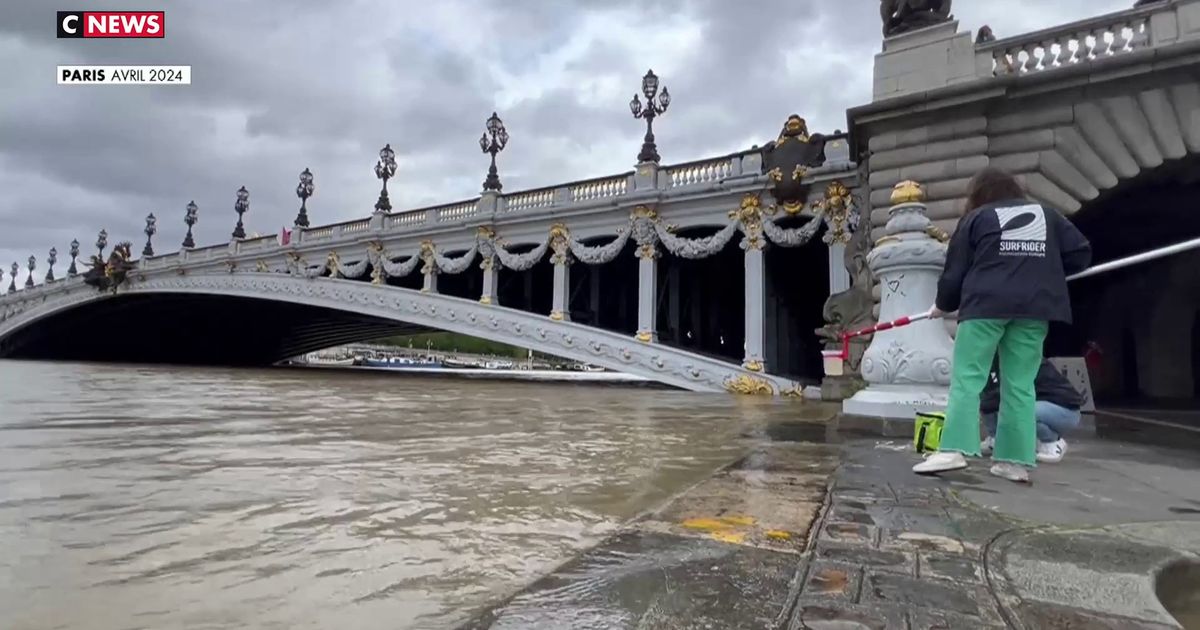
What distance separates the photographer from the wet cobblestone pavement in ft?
5.12

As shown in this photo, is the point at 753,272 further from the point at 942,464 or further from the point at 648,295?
the point at 942,464

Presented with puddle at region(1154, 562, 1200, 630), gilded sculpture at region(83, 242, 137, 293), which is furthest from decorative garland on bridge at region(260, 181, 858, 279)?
gilded sculpture at region(83, 242, 137, 293)

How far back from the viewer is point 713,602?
164 cm

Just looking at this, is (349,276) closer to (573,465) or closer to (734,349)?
(734,349)

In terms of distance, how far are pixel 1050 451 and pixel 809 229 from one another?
12.1m

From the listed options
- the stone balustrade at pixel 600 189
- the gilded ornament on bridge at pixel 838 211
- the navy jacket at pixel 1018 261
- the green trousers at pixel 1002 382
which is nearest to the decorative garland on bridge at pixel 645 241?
the gilded ornament on bridge at pixel 838 211

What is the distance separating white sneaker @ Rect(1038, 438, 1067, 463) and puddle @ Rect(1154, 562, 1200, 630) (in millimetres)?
2305

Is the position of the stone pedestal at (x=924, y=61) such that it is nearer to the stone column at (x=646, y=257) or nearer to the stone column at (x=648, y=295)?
the stone column at (x=646, y=257)

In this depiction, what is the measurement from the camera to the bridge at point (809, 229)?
9938 mm

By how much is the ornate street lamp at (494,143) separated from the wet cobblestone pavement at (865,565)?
20.8 meters

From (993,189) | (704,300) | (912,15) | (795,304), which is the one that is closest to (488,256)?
(704,300)

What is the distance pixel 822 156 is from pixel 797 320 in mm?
6823

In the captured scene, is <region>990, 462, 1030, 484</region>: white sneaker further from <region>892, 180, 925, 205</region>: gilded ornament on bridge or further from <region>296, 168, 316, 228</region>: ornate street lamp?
<region>296, 168, 316, 228</region>: ornate street lamp

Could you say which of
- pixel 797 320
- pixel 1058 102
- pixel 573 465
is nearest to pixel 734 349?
pixel 797 320
